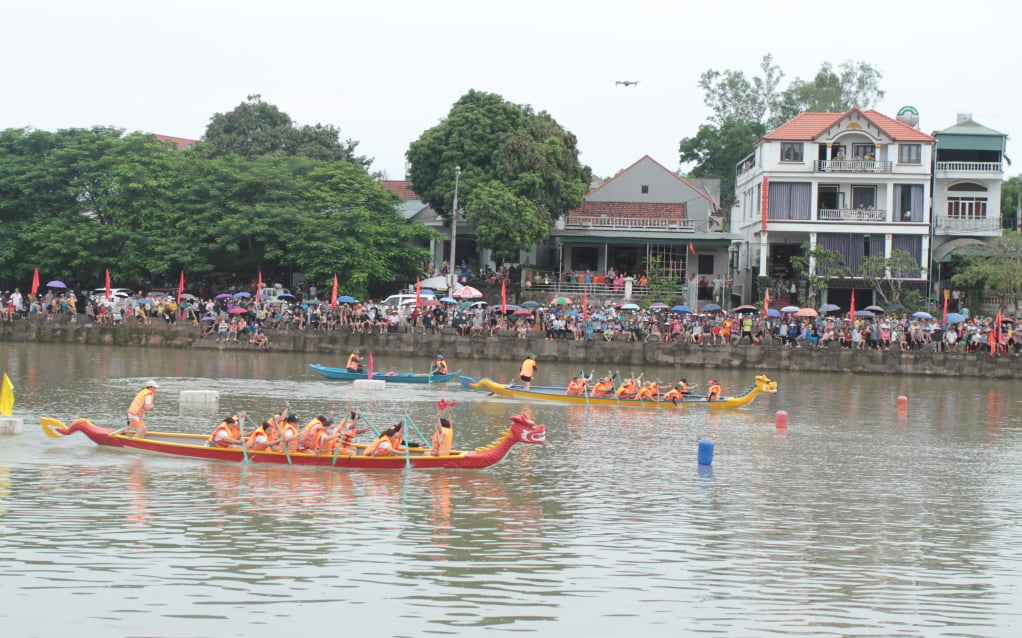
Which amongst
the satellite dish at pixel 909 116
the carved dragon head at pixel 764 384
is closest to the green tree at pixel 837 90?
the satellite dish at pixel 909 116

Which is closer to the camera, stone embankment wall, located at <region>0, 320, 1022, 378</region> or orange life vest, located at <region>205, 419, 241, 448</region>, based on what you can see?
orange life vest, located at <region>205, 419, 241, 448</region>

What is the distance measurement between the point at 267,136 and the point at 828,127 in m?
35.1

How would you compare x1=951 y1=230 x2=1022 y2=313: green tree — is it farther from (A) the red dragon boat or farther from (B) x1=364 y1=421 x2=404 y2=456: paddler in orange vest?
(B) x1=364 y1=421 x2=404 y2=456: paddler in orange vest

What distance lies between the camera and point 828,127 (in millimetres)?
54875

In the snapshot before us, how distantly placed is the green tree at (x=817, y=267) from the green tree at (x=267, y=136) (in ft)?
95.8

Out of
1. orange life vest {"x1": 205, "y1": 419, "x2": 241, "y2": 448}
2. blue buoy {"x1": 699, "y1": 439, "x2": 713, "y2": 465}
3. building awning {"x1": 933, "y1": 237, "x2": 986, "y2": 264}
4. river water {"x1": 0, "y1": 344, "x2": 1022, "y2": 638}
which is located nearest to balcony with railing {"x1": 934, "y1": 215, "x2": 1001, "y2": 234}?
building awning {"x1": 933, "y1": 237, "x2": 986, "y2": 264}

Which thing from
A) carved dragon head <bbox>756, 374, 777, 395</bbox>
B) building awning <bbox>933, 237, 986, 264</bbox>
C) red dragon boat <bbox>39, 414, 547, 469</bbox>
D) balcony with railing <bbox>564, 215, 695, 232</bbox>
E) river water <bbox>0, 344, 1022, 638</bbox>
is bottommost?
river water <bbox>0, 344, 1022, 638</bbox>

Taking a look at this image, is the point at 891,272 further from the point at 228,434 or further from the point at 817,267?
the point at 228,434

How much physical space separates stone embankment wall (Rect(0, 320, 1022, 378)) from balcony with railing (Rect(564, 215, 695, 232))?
15.8 metres

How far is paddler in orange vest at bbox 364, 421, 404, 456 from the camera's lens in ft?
63.8

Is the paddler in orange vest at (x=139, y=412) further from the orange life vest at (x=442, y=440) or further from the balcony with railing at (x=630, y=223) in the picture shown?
the balcony with railing at (x=630, y=223)

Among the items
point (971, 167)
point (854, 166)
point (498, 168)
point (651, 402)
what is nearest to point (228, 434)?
point (651, 402)

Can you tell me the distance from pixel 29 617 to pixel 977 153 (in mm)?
56437

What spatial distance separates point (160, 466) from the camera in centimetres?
1944
